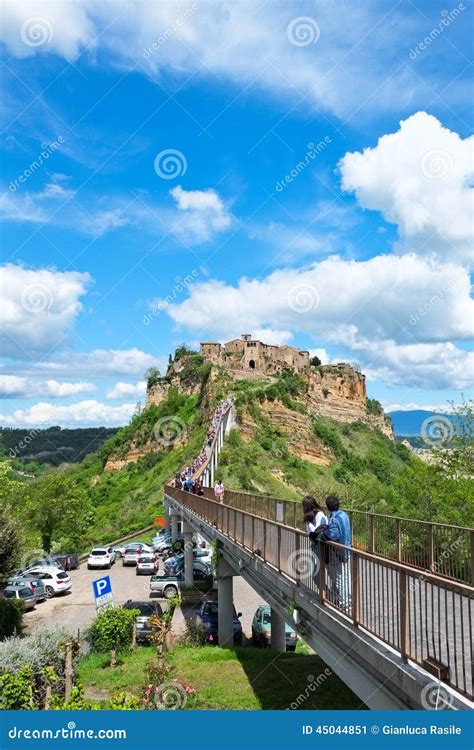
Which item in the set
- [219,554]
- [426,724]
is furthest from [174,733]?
[219,554]

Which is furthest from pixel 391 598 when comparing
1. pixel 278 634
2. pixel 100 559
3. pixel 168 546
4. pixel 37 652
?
pixel 168 546

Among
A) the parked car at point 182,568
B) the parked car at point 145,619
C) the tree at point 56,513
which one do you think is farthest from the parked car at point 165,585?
the tree at point 56,513

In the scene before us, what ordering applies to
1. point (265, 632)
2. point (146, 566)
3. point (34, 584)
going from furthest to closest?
point (146, 566) < point (34, 584) < point (265, 632)

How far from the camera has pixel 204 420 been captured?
3290 inches

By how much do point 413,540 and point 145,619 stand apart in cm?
1417

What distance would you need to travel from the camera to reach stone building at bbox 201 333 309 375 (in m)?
107

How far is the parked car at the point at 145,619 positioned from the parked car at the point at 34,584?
32.0 ft

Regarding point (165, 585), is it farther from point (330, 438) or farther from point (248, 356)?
point (248, 356)

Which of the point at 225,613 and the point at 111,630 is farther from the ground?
the point at 225,613

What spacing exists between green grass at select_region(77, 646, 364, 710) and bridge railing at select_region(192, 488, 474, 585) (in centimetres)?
339

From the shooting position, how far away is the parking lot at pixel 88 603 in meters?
26.6

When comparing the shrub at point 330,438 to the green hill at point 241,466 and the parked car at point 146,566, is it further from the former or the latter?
the parked car at point 146,566

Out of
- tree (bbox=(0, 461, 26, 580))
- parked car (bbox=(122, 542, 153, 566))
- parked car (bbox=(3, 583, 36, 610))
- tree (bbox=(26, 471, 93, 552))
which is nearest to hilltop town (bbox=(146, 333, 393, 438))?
tree (bbox=(26, 471, 93, 552))

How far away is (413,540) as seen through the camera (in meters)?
11.4
